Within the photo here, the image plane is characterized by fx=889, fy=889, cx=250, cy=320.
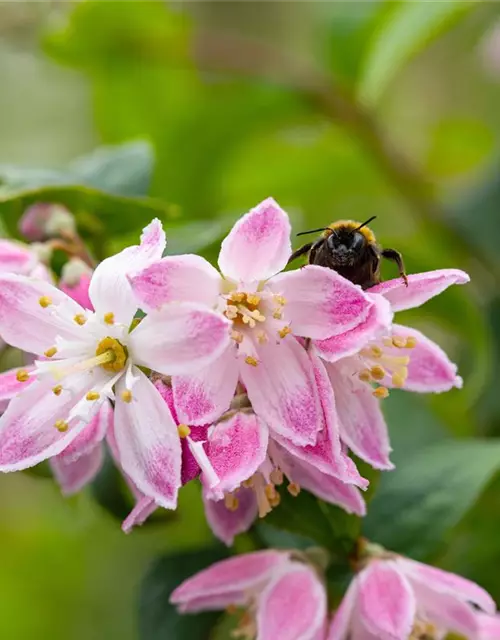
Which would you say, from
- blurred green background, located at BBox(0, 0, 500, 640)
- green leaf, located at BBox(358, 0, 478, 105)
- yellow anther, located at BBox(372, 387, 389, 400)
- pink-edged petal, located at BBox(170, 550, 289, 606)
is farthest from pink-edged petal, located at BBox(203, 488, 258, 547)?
green leaf, located at BBox(358, 0, 478, 105)

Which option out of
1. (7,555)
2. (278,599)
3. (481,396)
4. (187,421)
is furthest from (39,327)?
(7,555)

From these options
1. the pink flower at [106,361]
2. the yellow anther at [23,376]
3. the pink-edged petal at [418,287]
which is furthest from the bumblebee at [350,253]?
the yellow anther at [23,376]

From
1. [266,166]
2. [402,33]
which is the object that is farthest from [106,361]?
[266,166]

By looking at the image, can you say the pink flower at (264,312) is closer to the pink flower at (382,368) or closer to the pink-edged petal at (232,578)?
the pink flower at (382,368)

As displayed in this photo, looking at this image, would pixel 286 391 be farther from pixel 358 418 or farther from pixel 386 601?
pixel 386 601

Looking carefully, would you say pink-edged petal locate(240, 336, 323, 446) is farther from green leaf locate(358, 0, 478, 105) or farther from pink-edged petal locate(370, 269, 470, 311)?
green leaf locate(358, 0, 478, 105)

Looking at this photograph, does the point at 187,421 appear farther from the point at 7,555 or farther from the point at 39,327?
the point at 7,555
